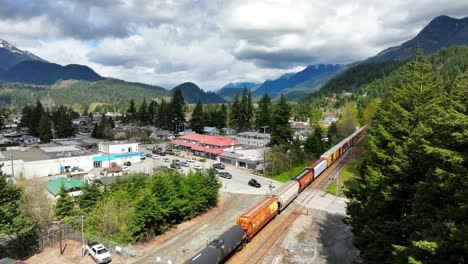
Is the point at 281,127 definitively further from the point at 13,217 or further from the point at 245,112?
the point at 13,217

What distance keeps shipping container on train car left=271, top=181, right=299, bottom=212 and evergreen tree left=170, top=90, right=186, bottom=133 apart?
3062 inches

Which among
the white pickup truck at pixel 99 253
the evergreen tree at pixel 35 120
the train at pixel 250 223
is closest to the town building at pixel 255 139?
the train at pixel 250 223

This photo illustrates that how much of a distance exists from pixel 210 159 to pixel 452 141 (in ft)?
210

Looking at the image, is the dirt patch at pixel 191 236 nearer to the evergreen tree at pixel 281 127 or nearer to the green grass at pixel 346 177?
the green grass at pixel 346 177

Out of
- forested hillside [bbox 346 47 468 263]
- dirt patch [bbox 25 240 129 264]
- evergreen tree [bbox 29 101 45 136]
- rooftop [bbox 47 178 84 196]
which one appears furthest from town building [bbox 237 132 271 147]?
evergreen tree [bbox 29 101 45 136]

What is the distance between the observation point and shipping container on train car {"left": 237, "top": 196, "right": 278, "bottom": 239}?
26.1 metres

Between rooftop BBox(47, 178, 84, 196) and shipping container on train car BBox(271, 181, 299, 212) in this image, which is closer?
shipping container on train car BBox(271, 181, 299, 212)

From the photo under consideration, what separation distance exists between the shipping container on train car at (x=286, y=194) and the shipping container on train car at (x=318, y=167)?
9.08 metres

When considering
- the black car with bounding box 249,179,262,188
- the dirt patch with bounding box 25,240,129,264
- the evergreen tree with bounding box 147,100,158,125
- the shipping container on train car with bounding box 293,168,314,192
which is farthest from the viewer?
the evergreen tree with bounding box 147,100,158,125

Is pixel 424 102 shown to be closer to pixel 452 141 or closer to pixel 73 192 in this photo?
pixel 452 141

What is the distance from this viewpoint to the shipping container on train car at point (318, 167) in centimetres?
4724

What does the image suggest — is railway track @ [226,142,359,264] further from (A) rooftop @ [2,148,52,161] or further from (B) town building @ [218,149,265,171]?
(A) rooftop @ [2,148,52,161]

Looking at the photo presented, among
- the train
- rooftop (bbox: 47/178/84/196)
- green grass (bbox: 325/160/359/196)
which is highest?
the train

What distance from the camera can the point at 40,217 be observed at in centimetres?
2984
